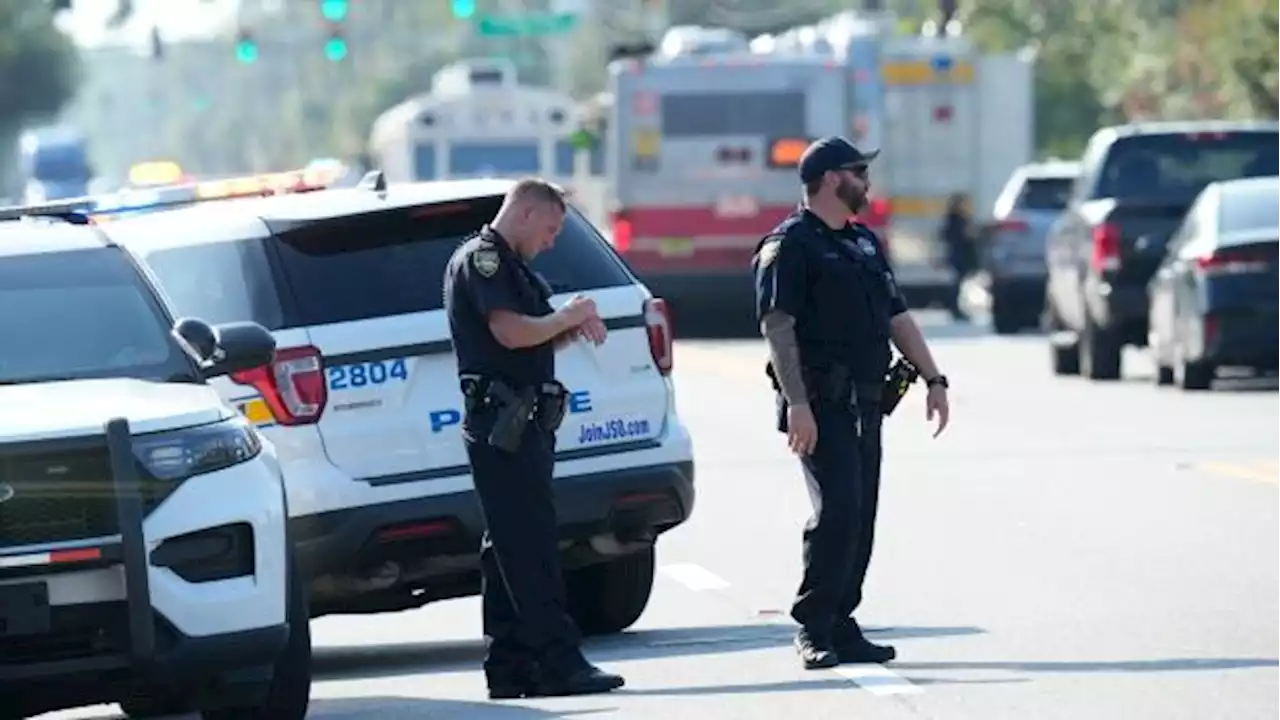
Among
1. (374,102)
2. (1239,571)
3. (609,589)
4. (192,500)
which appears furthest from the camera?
(374,102)

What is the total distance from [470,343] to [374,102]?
129m

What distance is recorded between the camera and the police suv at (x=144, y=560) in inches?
405

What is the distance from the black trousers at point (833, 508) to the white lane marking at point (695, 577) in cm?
304

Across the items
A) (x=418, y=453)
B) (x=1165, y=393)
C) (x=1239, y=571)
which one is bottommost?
(x=1165, y=393)

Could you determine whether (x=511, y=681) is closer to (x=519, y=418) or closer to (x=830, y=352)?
(x=519, y=418)

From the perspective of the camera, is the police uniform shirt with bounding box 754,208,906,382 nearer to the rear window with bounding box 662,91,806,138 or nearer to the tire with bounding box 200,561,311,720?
the tire with bounding box 200,561,311,720

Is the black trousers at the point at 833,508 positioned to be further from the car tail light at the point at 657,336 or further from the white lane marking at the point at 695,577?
the white lane marking at the point at 695,577

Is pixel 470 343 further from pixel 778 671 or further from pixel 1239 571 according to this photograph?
pixel 1239 571

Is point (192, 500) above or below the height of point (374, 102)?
above

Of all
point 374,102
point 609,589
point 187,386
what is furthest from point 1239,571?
point 374,102

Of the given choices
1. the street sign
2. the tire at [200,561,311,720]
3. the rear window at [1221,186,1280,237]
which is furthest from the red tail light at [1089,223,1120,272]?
the street sign

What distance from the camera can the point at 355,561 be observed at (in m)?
12.7

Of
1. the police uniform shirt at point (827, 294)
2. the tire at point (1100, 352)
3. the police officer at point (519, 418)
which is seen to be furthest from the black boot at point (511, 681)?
the tire at point (1100, 352)

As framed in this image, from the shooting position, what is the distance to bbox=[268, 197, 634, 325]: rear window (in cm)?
1291
